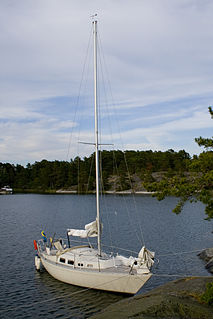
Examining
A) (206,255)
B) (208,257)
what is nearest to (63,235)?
(206,255)

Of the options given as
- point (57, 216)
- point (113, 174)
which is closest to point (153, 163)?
point (113, 174)

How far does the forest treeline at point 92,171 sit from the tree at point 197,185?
10001 cm

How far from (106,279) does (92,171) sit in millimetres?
122296

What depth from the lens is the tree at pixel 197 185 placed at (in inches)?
567

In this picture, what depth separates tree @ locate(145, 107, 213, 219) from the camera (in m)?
14.4

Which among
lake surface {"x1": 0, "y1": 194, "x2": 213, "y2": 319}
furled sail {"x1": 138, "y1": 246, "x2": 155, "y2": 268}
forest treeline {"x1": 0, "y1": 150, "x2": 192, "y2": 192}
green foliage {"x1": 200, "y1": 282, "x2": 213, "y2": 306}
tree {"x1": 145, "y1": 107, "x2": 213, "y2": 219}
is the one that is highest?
forest treeline {"x1": 0, "y1": 150, "x2": 192, "y2": 192}

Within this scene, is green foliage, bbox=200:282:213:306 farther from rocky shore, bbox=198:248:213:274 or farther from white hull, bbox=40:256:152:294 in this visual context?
rocky shore, bbox=198:248:213:274


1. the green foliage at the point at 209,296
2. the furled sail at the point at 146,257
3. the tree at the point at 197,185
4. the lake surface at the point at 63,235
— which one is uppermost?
the tree at the point at 197,185

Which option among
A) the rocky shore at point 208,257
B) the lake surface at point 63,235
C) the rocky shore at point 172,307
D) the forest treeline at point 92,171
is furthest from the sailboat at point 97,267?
the forest treeline at point 92,171

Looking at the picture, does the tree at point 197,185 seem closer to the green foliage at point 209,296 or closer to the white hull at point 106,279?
the green foliage at point 209,296

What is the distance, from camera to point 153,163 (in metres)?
139

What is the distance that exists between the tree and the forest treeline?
100 m

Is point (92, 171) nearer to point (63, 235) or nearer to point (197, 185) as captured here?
point (63, 235)

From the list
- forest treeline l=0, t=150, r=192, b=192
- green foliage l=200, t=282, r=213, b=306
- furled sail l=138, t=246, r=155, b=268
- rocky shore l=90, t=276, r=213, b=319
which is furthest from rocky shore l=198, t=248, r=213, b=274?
forest treeline l=0, t=150, r=192, b=192
